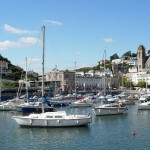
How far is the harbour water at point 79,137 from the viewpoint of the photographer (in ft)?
104

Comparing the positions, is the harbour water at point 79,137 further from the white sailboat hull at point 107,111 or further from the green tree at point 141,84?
the green tree at point 141,84

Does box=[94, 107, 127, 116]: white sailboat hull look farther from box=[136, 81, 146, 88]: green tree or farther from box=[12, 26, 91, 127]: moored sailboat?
box=[136, 81, 146, 88]: green tree

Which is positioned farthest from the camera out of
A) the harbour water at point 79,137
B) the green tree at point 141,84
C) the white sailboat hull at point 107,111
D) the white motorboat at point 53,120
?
the green tree at point 141,84

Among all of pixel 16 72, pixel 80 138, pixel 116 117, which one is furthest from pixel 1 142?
pixel 16 72

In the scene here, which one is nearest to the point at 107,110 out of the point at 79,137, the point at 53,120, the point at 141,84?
the point at 53,120

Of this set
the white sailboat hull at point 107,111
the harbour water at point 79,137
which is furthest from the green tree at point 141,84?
the harbour water at point 79,137

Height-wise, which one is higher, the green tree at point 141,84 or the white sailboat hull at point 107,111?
the green tree at point 141,84

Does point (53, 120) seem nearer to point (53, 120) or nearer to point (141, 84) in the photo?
point (53, 120)

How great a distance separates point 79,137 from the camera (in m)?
36.3

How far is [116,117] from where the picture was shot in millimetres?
53281

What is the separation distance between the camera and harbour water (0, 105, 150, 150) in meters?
31.8

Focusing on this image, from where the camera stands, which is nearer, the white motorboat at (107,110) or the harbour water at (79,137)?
the harbour water at (79,137)

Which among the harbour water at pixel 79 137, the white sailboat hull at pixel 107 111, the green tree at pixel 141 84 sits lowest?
the harbour water at pixel 79 137

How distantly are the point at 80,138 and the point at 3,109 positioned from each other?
35.2m
